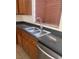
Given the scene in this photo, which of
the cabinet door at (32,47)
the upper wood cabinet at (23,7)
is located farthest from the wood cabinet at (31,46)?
the upper wood cabinet at (23,7)

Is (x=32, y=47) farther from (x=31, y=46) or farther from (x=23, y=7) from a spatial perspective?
(x=23, y=7)

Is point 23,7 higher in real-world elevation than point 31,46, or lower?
higher

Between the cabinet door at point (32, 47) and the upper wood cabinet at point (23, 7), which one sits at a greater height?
the upper wood cabinet at point (23, 7)

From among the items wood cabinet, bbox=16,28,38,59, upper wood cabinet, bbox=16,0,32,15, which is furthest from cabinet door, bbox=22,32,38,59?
upper wood cabinet, bbox=16,0,32,15

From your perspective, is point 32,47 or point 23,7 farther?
point 23,7

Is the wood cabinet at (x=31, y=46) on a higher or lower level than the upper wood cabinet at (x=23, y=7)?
lower

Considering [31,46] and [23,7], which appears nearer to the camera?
[31,46]

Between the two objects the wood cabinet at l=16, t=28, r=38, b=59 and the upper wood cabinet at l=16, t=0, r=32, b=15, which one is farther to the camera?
the upper wood cabinet at l=16, t=0, r=32, b=15

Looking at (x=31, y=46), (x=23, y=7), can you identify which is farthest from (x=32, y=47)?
(x=23, y=7)

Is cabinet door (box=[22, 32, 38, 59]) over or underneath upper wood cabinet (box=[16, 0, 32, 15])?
underneath

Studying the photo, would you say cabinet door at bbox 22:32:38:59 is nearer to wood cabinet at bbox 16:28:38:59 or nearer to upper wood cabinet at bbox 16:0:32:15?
wood cabinet at bbox 16:28:38:59

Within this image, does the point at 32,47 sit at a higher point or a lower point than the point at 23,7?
lower

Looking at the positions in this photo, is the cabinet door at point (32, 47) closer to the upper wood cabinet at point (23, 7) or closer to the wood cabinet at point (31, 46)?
the wood cabinet at point (31, 46)

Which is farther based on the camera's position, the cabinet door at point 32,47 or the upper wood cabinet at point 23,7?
the upper wood cabinet at point 23,7
